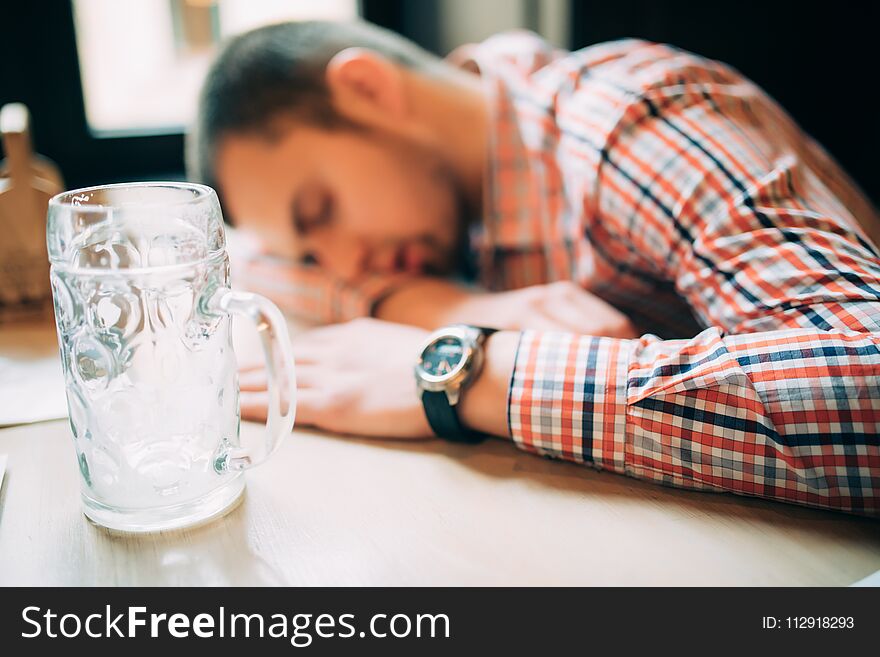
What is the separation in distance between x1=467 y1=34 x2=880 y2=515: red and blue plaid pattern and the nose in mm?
177

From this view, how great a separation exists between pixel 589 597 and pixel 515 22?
3.71ft

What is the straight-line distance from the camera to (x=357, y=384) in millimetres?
731

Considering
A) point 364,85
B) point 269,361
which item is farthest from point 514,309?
point 269,361

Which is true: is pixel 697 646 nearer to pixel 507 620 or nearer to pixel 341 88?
pixel 507 620

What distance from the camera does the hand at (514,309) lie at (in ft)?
2.83

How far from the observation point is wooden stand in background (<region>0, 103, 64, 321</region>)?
0.99 metres

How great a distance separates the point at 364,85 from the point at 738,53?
591 millimetres

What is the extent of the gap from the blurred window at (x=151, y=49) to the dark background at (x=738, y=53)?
4 cm

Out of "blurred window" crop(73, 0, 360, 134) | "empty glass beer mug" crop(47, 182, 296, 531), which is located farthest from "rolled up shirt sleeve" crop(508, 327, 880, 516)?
"blurred window" crop(73, 0, 360, 134)

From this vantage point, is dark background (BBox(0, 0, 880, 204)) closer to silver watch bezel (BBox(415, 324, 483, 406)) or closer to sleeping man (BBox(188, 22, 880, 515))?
sleeping man (BBox(188, 22, 880, 515))

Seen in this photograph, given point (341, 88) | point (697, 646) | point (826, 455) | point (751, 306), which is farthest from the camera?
point (341, 88)

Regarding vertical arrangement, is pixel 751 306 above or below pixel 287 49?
below

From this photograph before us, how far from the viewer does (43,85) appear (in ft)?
4.42

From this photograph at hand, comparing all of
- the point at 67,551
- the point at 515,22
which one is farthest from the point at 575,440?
the point at 515,22
